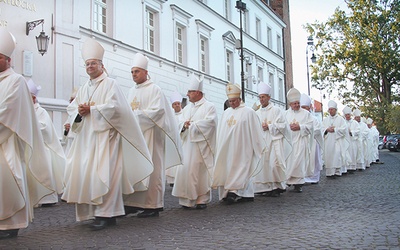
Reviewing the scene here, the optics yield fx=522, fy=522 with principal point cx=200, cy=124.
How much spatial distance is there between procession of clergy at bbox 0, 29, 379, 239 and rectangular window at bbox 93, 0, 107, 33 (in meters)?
8.85

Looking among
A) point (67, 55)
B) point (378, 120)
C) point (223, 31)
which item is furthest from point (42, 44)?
point (378, 120)

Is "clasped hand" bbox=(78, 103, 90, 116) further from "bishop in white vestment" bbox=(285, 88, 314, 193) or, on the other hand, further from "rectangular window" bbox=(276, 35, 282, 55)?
"rectangular window" bbox=(276, 35, 282, 55)

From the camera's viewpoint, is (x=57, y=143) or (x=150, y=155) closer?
(x=150, y=155)

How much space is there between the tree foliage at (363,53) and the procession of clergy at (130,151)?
35.3 meters

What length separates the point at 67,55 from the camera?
1583 cm

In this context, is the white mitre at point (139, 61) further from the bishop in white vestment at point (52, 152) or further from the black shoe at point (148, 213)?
the bishop in white vestment at point (52, 152)

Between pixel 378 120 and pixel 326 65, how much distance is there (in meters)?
8.23

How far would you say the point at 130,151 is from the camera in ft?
22.6

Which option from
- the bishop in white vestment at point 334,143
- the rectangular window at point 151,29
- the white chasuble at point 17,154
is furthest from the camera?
the rectangular window at point 151,29

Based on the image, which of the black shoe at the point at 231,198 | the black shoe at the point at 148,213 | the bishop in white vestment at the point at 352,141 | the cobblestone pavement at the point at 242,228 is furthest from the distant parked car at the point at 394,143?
the black shoe at the point at 148,213

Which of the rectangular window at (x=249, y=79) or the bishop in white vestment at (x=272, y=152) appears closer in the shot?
the bishop in white vestment at (x=272, y=152)

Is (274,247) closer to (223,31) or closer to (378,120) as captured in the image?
(223,31)

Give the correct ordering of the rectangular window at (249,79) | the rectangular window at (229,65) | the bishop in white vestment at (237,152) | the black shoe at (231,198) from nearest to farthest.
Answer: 1. the black shoe at (231,198)
2. the bishop in white vestment at (237,152)
3. the rectangular window at (229,65)
4. the rectangular window at (249,79)

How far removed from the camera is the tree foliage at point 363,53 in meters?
43.9
